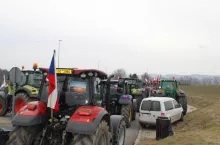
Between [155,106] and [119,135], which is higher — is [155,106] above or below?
above

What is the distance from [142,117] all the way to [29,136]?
8542 millimetres

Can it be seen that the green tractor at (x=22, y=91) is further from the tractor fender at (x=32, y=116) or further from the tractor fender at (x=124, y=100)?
the tractor fender at (x=32, y=116)

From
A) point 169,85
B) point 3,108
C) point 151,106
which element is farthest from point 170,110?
point 3,108

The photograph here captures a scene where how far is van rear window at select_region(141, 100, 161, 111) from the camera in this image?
537 inches

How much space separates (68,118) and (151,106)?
7.98m

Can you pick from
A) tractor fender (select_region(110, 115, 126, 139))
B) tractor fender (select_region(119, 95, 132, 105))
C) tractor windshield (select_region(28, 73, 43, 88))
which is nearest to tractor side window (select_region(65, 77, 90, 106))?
→ tractor fender (select_region(110, 115, 126, 139))

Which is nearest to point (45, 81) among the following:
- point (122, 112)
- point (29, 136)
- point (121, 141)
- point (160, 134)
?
point (29, 136)

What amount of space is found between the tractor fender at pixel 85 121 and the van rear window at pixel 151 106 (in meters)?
7.77

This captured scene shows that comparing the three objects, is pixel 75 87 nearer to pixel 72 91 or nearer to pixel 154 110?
pixel 72 91

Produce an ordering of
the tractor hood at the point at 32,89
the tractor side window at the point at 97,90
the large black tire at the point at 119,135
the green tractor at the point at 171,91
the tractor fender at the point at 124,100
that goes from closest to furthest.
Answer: the tractor side window at the point at 97,90 < the large black tire at the point at 119,135 < the tractor fender at the point at 124,100 < the tractor hood at the point at 32,89 < the green tractor at the point at 171,91

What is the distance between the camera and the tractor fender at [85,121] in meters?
5.61

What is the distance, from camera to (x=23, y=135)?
600 centimetres

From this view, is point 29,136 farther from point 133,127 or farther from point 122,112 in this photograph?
point 133,127

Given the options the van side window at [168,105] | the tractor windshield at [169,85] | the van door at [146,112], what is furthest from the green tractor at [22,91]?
the tractor windshield at [169,85]
